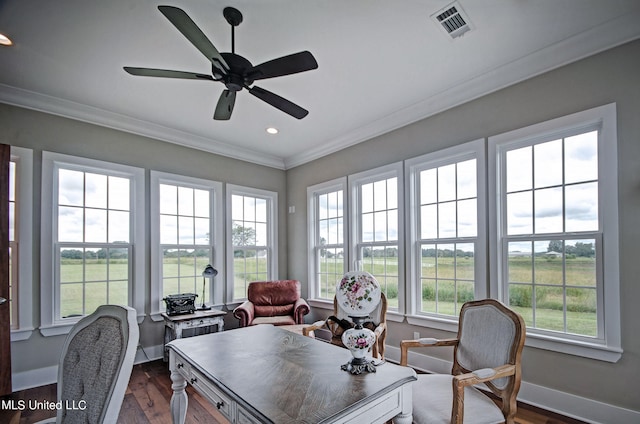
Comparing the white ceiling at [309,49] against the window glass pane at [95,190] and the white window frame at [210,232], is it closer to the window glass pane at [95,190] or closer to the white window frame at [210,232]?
the window glass pane at [95,190]

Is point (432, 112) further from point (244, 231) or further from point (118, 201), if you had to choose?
point (118, 201)

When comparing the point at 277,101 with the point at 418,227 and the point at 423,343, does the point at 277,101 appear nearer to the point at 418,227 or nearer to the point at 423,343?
the point at 423,343

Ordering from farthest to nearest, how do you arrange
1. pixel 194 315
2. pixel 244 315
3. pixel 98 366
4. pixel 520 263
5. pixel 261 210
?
pixel 261 210 < pixel 244 315 < pixel 194 315 < pixel 520 263 < pixel 98 366

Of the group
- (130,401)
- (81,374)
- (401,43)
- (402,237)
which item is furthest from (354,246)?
(81,374)

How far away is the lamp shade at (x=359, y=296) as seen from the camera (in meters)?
1.61

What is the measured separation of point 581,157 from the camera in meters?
2.68

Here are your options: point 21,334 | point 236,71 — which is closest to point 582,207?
point 236,71

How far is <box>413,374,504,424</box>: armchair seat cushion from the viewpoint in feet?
5.62

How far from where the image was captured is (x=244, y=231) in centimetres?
517

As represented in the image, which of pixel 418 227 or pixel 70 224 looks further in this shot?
pixel 418 227

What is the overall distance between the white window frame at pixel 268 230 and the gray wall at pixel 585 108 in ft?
8.79

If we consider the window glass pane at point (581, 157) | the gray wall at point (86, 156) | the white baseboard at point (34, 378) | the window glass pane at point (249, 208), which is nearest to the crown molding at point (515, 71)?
the window glass pane at point (581, 157)

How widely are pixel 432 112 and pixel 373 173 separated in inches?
40.7

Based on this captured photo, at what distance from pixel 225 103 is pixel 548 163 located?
109 inches
